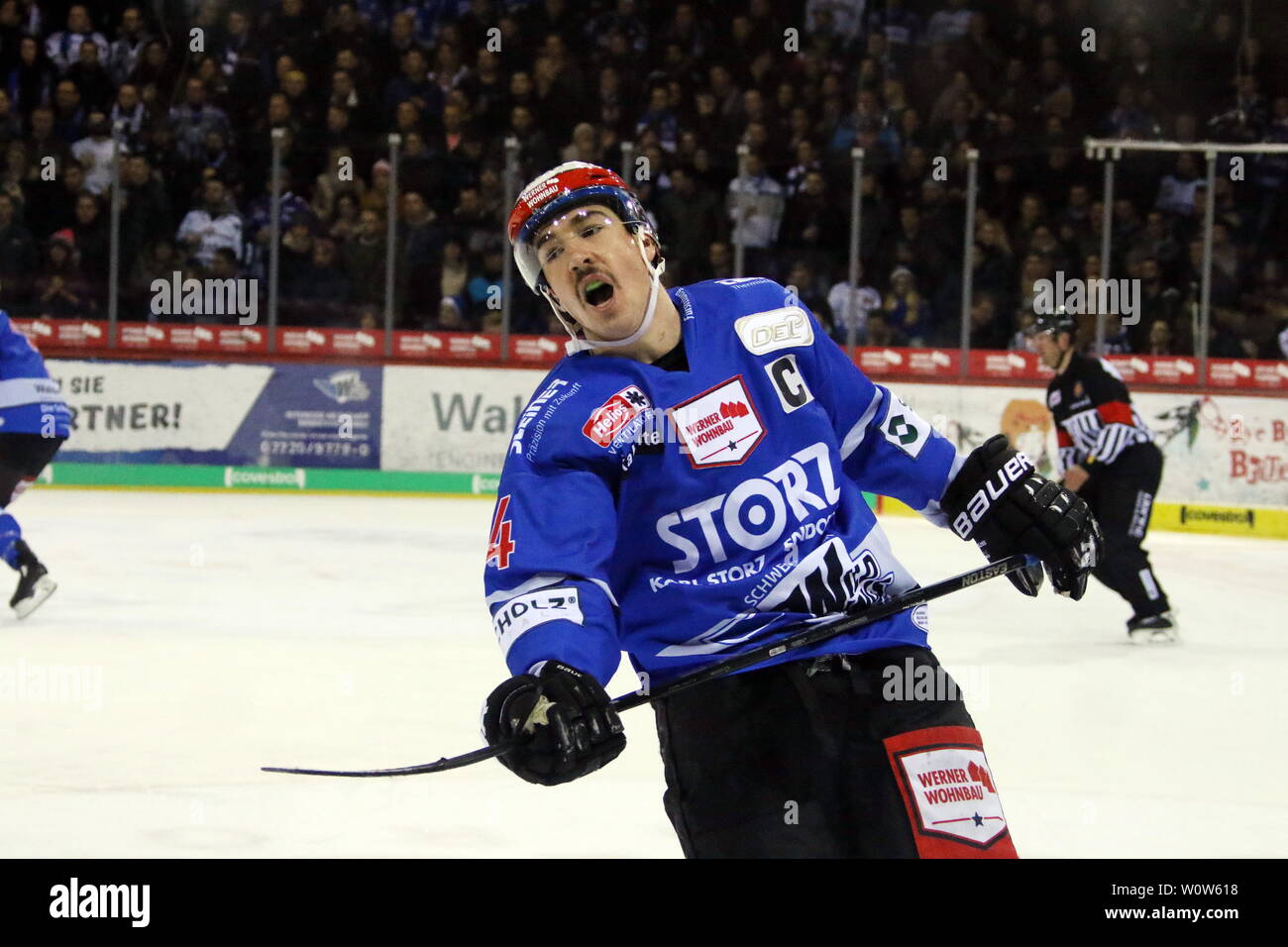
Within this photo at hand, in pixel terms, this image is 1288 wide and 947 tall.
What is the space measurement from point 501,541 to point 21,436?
182 inches

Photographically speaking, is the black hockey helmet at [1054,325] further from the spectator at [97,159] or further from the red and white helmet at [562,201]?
the spectator at [97,159]

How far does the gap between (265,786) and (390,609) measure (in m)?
2.83

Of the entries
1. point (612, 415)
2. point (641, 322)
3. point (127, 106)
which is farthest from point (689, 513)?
point (127, 106)

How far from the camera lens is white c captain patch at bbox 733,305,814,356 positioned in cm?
229

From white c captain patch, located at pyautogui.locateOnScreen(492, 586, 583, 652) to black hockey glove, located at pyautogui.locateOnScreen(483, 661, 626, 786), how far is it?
0.07 metres

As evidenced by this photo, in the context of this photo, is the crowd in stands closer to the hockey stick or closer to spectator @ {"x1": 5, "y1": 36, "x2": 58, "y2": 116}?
spectator @ {"x1": 5, "y1": 36, "x2": 58, "y2": 116}

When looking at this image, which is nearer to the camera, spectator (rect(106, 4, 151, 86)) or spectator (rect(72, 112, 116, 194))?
spectator (rect(72, 112, 116, 194))

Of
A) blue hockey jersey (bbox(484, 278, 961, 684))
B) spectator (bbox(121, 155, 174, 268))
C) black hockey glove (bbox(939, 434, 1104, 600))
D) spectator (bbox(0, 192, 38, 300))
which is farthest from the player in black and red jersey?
spectator (bbox(0, 192, 38, 300))

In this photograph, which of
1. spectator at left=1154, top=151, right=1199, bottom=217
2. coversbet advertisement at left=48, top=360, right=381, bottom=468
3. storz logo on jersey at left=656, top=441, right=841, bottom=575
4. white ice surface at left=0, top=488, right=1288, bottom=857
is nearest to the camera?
storz logo on jersey at left=656, top=441, right=841, bottom=575

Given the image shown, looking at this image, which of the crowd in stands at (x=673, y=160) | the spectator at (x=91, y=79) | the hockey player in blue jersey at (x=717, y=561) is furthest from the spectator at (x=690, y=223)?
the hockey player in blue jersey at (x=717, y=561)

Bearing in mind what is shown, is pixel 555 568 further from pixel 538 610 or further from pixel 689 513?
pixel 689 513

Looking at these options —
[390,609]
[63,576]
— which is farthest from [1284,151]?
[63,576]

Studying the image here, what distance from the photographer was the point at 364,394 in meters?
11.2
